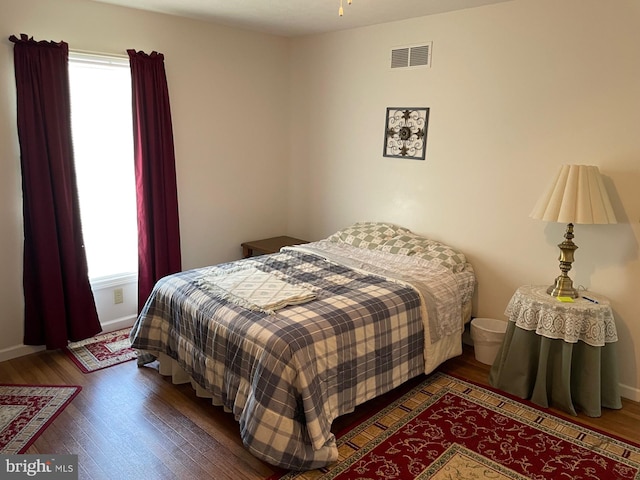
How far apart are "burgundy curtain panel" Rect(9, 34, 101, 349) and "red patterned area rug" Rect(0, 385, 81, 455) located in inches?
19.0

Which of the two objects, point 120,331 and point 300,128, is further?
point 300,128

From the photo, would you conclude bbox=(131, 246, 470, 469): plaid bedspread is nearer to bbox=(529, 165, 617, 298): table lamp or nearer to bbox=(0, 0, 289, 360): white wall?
bbox=(529, 165, 617, 298): table lamp

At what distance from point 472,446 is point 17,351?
9.70 feet

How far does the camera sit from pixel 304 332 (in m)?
2.21

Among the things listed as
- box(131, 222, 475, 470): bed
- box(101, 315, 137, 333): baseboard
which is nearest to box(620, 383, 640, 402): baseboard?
box(131, 222, 475, 470): bed

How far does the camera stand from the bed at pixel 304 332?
2084mm

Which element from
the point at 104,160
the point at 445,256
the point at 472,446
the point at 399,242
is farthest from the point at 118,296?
the point at 472,446

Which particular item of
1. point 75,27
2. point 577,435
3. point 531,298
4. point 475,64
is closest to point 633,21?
point 475,64

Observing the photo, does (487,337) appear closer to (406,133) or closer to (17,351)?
(406,133)

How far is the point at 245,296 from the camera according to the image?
2561 millimetres

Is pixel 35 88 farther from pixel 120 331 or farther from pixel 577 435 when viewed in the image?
pixel 577 435

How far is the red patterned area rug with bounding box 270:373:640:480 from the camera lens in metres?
2.12

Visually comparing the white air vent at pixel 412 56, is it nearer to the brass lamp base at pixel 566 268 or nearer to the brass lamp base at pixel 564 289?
the brass lamp base at pixel 566 268

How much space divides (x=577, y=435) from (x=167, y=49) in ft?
12.2
